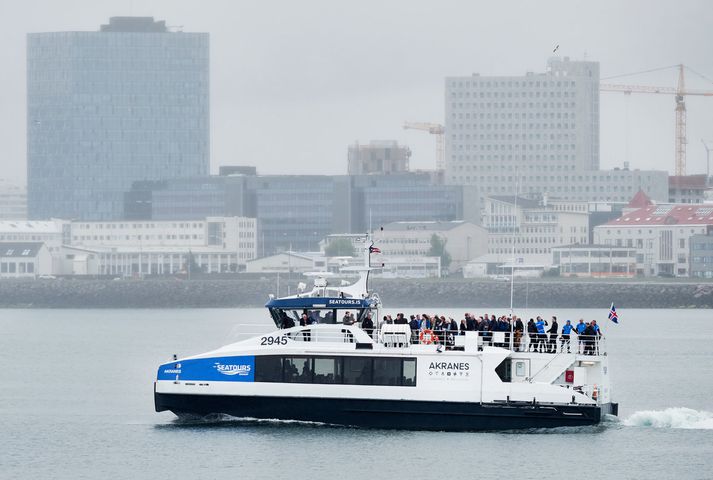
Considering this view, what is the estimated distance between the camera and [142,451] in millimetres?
47312

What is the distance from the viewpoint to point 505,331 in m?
48.8

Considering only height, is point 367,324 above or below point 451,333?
above

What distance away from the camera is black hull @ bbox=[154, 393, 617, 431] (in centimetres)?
4766

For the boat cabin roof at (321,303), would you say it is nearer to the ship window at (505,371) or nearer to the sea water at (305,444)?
the sea water at (305,444)

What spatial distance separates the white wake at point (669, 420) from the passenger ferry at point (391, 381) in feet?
9.59

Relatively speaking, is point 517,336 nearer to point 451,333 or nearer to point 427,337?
point 451,333

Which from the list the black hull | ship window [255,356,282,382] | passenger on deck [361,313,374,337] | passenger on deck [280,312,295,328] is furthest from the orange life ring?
ship window [255,356,282,382]

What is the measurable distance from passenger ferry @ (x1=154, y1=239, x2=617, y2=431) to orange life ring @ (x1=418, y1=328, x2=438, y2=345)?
3 centimetres

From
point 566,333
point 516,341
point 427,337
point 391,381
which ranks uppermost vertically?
point 566,333

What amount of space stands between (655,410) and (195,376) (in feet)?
53.9

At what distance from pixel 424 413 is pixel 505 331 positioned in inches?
132

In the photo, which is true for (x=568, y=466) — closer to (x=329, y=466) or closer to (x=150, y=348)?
(x=329, y=466)

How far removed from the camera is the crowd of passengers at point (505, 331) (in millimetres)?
48562

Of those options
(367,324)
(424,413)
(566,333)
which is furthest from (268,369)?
(566,333)
